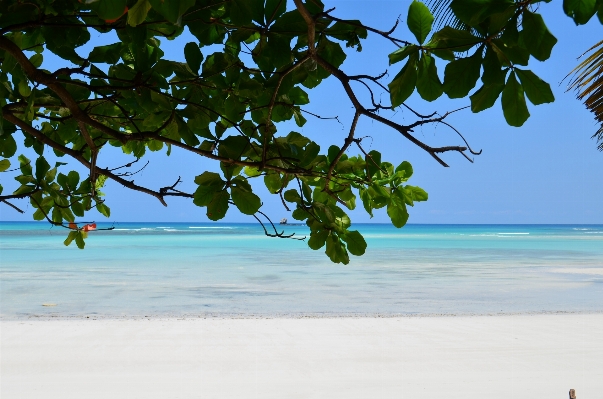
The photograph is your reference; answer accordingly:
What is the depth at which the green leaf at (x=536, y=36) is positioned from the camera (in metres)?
0.67

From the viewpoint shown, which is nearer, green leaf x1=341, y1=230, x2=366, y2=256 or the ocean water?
green leaf x1=341, y1=230, x2=366, y2=256

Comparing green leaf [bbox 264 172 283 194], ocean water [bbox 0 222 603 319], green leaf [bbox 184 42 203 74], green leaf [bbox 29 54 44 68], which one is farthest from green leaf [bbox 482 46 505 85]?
ocean water [bbox 0 222 603 319]

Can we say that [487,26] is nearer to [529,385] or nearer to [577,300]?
[529,385]

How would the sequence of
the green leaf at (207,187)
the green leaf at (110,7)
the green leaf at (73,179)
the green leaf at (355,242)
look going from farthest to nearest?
the green leaf at (73,179) < the green leaf at (355,242) < the green leaf at (207,187) < the green leaf at (110,7)

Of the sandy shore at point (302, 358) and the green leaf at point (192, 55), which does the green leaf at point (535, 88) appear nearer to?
the green leaf at point (192, 55)

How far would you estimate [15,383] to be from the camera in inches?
179

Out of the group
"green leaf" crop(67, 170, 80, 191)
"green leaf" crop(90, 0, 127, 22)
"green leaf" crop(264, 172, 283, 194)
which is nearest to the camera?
"green leaf" crop(90, 0, 127, 22)

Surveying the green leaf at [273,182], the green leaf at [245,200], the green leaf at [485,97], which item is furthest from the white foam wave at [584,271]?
the green leaf at [485,97]

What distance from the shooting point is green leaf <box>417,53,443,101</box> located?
0.81 meters

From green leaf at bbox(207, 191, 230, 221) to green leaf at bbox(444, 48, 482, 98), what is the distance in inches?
23.5

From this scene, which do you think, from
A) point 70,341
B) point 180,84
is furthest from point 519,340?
point 180,84

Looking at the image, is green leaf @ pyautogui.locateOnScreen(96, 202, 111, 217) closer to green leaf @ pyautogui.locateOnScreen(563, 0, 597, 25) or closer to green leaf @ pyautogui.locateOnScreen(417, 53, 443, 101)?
green leaf @ pyautogui.locateOnScreen(417, 53, 443, 101)

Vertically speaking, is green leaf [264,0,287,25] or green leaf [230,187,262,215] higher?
green leaf [264,0,287,25]

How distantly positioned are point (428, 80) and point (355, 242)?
0.70 metres
